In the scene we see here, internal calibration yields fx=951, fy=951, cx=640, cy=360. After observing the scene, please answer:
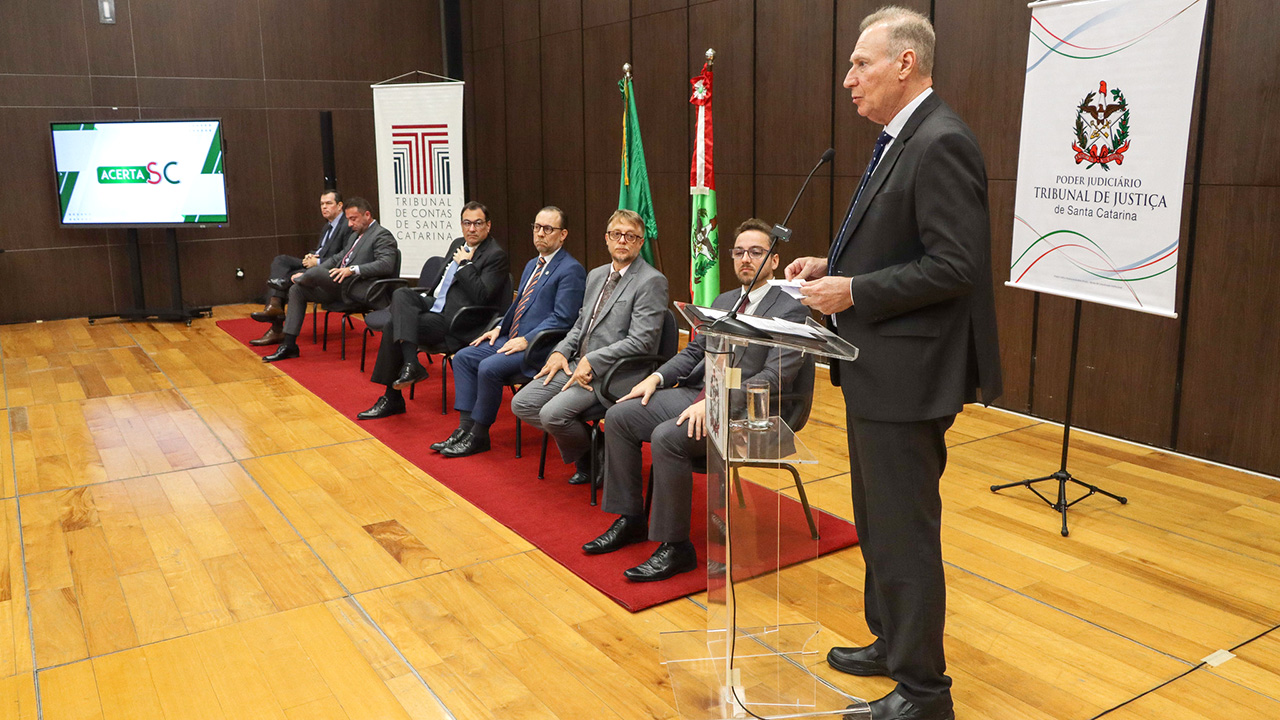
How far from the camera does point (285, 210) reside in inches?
388

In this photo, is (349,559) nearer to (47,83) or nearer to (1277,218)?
(1277,218)

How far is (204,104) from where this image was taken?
9.30m

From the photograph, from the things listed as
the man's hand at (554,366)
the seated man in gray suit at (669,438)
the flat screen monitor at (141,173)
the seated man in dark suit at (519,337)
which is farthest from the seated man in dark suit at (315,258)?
the seated man in gray suit at (669,438)

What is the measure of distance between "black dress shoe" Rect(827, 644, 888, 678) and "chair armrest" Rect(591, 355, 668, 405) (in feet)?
5.29

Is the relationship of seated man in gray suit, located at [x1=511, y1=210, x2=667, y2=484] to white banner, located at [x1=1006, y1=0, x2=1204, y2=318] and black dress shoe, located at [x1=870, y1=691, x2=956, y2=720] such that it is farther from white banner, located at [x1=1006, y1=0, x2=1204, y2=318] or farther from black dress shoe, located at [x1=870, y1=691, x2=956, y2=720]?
black dress shoe, located at [x1=870, y1=691, x2=956, y2=720]

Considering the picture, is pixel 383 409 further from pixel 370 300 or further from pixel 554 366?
pixel 554 366

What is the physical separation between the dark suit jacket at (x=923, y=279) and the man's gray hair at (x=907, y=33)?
0.11 meters

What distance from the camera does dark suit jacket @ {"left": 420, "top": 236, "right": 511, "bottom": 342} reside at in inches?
216

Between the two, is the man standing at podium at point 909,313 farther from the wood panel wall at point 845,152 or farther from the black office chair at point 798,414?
the wood panel wall at point 845,152

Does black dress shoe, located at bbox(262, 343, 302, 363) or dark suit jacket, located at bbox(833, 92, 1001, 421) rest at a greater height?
dark suit jacket, located at bbox(833, 92, 1001, 421)

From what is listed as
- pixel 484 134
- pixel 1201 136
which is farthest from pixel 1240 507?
pixel 484 134

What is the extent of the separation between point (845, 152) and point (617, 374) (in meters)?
2.86

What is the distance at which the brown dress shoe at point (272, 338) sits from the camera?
764 centimetres

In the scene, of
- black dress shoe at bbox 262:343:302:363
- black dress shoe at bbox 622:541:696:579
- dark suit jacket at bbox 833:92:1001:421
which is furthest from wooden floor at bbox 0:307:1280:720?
black dress shoe at bbox 262:343:302:363
